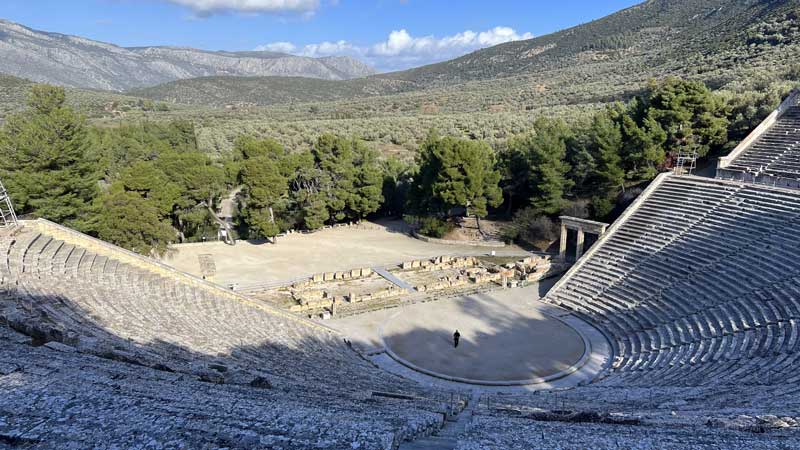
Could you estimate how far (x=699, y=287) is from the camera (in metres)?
18.1

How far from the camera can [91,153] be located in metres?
26.8

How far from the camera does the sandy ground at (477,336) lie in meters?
16.2

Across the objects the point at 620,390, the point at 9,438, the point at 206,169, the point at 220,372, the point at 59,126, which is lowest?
the point at 620,390

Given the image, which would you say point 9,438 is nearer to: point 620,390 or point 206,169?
point 620,390

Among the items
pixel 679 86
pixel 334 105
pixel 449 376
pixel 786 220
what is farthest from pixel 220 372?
pixel 334 105

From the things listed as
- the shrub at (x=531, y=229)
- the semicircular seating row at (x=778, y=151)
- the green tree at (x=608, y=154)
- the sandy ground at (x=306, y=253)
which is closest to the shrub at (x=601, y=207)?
the green tree at (x=608, y=154)

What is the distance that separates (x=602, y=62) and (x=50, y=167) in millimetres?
86350

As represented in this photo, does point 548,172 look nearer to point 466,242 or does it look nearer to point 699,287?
point 466,242

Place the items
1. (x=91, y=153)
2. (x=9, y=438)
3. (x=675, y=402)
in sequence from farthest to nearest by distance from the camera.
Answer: (x=91, y=153) < (x=675, y=402) < (x=9, y=438)

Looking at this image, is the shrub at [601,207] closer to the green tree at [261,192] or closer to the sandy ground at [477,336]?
the sandy ground at [477,336]

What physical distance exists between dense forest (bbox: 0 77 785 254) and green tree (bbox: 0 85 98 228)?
0.06 metres

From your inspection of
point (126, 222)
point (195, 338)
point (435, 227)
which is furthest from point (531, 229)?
point (126, 222)

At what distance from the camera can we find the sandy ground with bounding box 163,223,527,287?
86.6 feet

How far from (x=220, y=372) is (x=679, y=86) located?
31.9 meters
